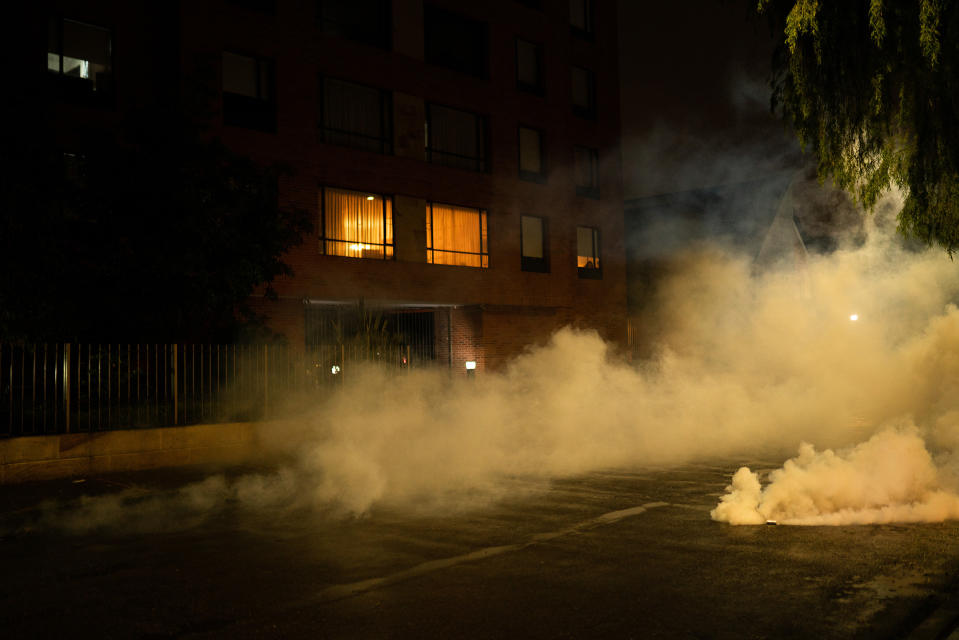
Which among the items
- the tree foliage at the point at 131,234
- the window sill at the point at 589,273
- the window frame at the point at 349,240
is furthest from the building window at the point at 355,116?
the window sill at the point at 589,273

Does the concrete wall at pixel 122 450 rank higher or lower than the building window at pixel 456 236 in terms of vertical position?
lower

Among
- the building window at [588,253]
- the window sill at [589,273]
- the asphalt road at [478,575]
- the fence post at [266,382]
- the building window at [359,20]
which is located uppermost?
the building window at [359,20]

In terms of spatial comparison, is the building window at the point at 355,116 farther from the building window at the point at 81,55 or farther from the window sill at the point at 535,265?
the window sill at the point at 535,265

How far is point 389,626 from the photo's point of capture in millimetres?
4387

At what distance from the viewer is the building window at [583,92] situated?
90.9 ft

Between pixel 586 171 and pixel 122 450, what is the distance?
65.4 feet

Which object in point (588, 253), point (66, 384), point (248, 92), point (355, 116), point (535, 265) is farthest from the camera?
point (588, 253)

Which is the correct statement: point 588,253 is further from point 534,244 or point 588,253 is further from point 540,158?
point 540,158

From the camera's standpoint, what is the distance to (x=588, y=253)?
90.7 feet

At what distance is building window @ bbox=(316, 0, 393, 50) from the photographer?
21.3 metres

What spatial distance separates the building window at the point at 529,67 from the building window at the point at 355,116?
5437 mm

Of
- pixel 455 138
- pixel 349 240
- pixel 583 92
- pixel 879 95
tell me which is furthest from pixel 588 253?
pixel 879 95

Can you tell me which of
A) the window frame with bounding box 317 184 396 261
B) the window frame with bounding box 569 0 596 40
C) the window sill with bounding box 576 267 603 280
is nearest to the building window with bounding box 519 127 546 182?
the window sill with bounding box 576 267 603 280

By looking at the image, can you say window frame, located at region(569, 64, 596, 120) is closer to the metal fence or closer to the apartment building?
the apartment building
